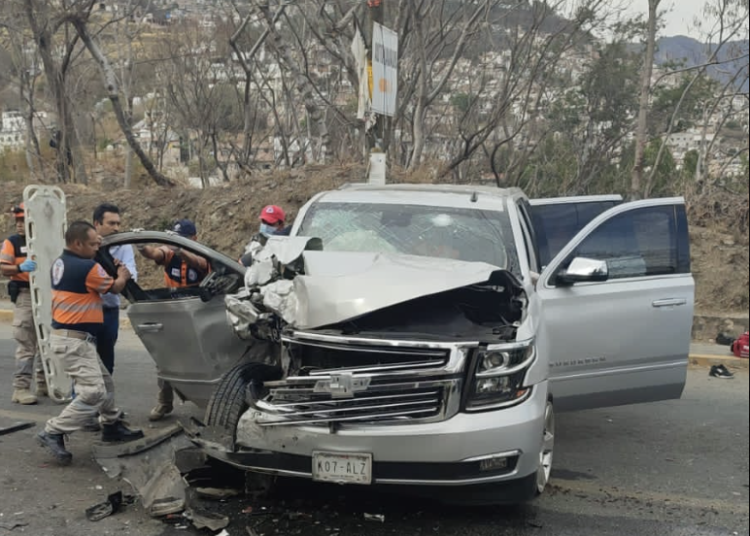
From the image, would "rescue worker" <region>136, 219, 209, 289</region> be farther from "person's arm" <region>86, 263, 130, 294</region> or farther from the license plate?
the license plate

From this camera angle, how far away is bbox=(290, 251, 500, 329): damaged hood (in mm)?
3840

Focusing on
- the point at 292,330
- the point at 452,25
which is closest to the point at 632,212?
the point at 292,330

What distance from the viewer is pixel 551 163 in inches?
819

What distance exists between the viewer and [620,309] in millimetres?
5211

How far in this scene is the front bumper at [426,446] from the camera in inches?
141

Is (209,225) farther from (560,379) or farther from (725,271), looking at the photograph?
(560,379)

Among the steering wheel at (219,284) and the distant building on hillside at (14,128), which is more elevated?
the distant building on hillside at (14,128)

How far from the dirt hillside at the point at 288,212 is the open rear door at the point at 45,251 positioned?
22.6ft

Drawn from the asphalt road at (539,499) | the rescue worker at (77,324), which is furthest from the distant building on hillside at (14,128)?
the rescue worker at (77,324)

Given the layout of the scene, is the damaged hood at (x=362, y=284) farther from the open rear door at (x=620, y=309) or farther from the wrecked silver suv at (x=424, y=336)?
the open rear door at (x=620, y=309)

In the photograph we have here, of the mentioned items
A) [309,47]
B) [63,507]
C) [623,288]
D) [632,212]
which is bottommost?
[63,507]

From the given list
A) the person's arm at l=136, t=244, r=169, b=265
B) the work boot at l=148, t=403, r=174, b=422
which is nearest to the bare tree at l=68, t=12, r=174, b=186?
the person's arm at l=136, t=244, r=169, b=265

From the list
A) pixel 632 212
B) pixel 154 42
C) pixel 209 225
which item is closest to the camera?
pixel 632 212

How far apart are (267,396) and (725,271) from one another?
991 centimetres
